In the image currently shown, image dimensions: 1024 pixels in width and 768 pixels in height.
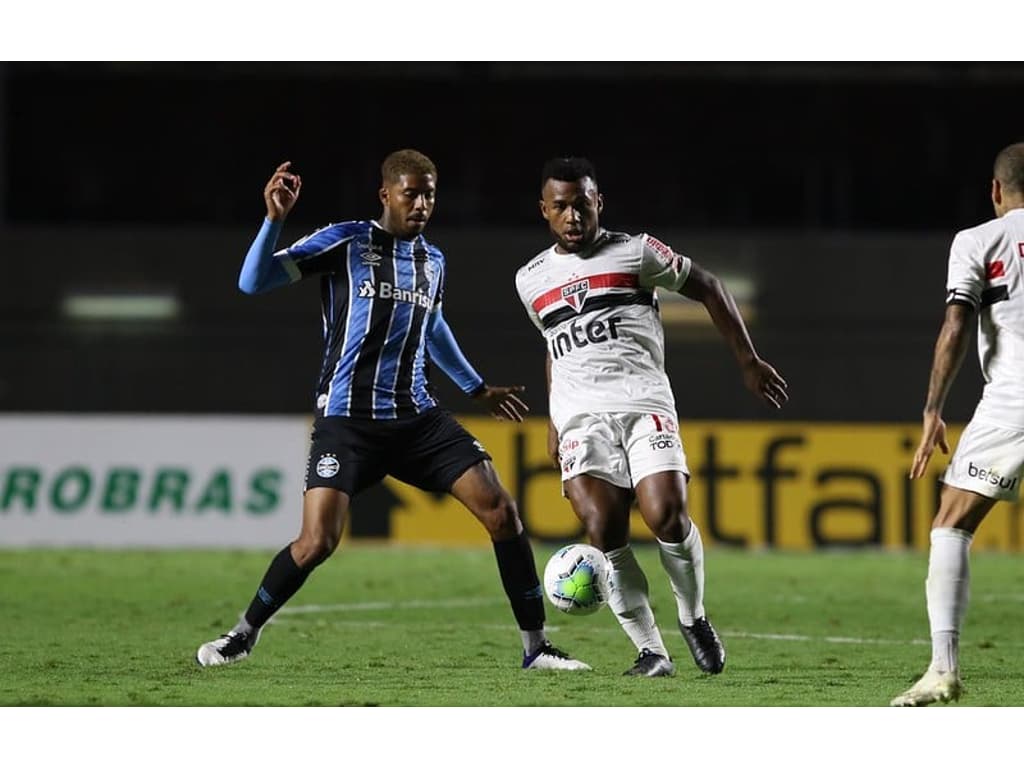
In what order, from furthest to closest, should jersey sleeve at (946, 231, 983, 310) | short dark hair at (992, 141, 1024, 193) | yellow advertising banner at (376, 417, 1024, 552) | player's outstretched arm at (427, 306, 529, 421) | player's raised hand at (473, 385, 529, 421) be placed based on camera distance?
1. yellow advertising banner at (376, 417, 1024, 552)
2. player's raised hand at (473, 385, 529, 421)
3. player's outstretched arm at (427, 306, 529, 421)
4. short dark hair at (992, 141, 1024, 193)
5. jersey sleeve at (946, 231, 983, 310)

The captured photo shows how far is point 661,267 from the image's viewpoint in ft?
25.7

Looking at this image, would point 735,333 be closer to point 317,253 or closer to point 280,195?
point 317,253

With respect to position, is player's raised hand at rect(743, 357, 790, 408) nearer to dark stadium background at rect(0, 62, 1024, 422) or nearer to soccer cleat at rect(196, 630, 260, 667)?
soccer cleat at rect(196, 630, 260, 667)

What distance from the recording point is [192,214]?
2488 centimetres

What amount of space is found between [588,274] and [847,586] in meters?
6.80

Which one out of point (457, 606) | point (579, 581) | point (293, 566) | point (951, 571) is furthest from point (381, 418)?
point (457, 606)

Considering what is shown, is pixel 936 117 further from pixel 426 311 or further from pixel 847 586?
pixel 426 311

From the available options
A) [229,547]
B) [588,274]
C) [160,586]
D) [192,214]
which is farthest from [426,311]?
[192,214]

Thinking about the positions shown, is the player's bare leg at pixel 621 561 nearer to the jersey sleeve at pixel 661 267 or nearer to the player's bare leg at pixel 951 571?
the jersey sleeve at pixel 661 267

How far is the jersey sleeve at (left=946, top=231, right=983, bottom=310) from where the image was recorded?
269 inches

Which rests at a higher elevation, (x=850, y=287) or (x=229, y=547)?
(x=850, y=287)

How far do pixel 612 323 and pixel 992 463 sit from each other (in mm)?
1879

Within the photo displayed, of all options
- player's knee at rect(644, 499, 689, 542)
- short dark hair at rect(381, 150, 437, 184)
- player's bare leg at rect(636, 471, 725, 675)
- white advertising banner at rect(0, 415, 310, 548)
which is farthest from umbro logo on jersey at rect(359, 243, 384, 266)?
white advertising banner at rect(0, 415, 310, 548)

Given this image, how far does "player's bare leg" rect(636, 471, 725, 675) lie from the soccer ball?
28 cm
